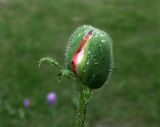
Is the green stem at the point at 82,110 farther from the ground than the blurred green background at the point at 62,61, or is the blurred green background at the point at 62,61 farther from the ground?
the blurred green background at the point at 62,61

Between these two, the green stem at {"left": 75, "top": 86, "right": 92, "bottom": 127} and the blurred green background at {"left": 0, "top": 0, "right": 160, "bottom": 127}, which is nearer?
the green stem at {"left": 75, "top": 86, "right": 92, "bottom": 127}

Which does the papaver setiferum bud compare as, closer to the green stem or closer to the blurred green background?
the green stem

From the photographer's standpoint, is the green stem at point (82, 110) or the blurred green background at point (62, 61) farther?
the blurred green background at point (62, 61)

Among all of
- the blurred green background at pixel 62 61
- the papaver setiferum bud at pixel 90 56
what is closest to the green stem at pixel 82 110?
the papaver setiferum bud at pixel 90 56

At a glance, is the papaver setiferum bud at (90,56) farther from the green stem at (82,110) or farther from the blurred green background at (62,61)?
the blurred green background at (62,61)

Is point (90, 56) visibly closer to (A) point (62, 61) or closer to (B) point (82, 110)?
(B) point (82, 110)

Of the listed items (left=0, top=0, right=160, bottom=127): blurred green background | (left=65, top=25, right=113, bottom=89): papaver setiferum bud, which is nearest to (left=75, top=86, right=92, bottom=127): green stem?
(left=65, top=25, right=113, bottom=89): papaver setiferum bud
